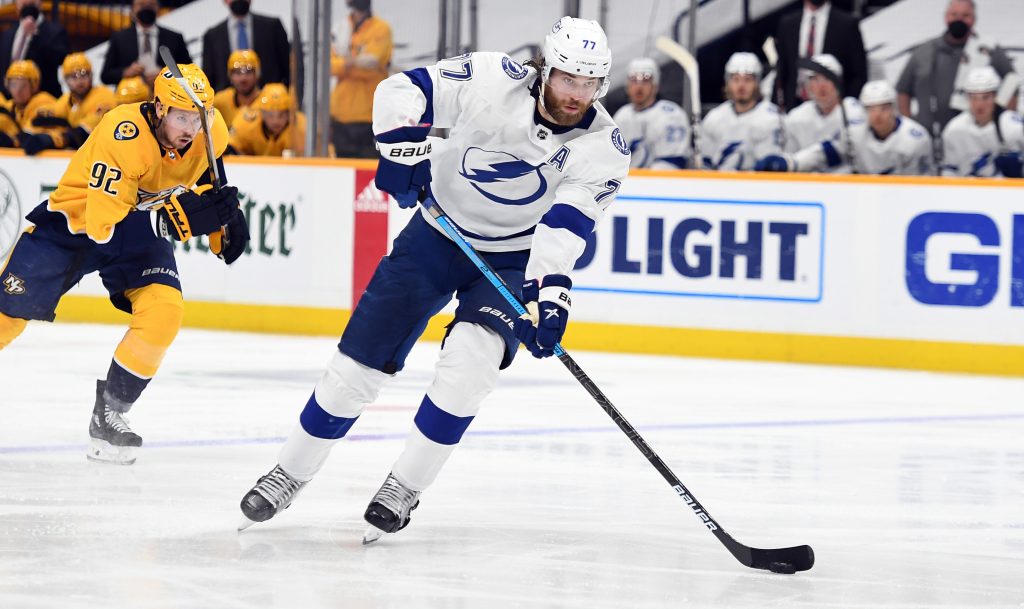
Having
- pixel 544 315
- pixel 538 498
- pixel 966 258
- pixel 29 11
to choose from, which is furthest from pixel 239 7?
pixel 544 315

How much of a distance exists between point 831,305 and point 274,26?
144 inches

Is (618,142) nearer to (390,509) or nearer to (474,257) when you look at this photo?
(474,257)

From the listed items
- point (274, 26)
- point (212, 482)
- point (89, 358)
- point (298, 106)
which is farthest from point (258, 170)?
point (212, 482)

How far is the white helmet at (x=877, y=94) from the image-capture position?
790 cm

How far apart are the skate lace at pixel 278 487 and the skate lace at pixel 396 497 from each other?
0.20 meters

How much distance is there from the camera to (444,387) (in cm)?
360

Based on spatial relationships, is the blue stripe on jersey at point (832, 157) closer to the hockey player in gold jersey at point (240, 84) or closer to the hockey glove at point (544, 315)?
the hockey player in gold jersey at point (240, 84)

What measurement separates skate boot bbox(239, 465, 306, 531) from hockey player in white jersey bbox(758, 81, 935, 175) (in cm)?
455

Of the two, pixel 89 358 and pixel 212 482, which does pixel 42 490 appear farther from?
pixel 89 358

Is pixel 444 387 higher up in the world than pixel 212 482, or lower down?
higher up

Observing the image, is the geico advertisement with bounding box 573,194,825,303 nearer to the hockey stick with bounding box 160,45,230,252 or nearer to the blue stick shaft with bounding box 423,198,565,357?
the hockey stick with bounding box 160,45,230,252

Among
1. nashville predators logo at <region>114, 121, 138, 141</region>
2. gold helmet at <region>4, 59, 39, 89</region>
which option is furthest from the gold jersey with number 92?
gold helmet at <region>4, 59, 39, 89</region>

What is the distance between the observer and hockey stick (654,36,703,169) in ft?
26.9

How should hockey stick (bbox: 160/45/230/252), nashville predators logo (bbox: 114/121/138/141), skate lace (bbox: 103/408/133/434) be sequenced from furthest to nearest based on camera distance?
skate lace (bbox: 103/408/133/434)
nashville predators logo (bbox: 114/121/138/141)
hockey stick (bbox: 160/45/230/252)
